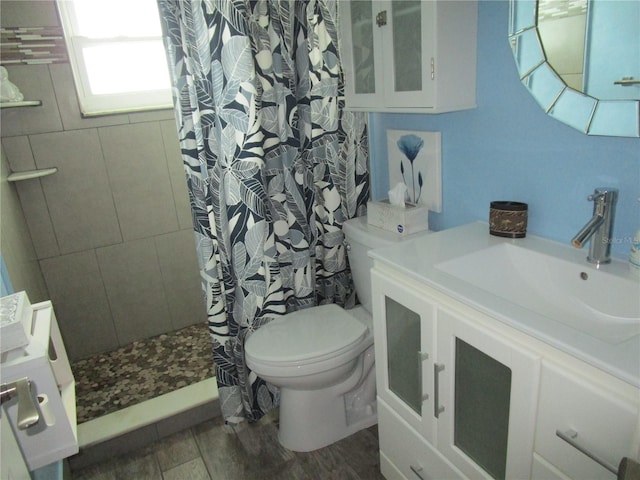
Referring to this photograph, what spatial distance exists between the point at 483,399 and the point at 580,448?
0.89 ft

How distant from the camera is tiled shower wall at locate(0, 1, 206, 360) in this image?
7.22 feet

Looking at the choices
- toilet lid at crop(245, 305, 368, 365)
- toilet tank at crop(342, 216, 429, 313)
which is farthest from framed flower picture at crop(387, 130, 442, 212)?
toilet lid at crop(245, 305, 368, 365)

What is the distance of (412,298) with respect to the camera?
128 centimetres

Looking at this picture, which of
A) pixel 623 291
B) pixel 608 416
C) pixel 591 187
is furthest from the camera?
pixel 591 187

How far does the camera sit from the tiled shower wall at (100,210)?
7.22 feet

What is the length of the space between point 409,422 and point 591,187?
2.88ft

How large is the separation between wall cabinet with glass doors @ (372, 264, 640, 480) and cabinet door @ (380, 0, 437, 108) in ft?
1.92

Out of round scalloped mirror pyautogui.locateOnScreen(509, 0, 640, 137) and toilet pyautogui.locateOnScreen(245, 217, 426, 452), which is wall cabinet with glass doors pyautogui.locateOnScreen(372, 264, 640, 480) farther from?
round scalloped mirror pyautogui.locateOnScreen(509, 0, 640, 137)

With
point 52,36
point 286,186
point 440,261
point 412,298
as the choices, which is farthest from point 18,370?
point 52,36

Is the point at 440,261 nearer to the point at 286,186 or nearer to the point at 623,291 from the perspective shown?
the point at 623,291

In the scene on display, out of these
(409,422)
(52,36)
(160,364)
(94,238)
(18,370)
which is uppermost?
(52,36)

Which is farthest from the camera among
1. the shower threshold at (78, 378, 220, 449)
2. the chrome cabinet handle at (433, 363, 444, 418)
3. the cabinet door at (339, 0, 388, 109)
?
the shower threshold at (78, 378, 220, 449)

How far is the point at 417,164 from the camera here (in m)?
1.78

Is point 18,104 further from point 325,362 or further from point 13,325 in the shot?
point 325,362
